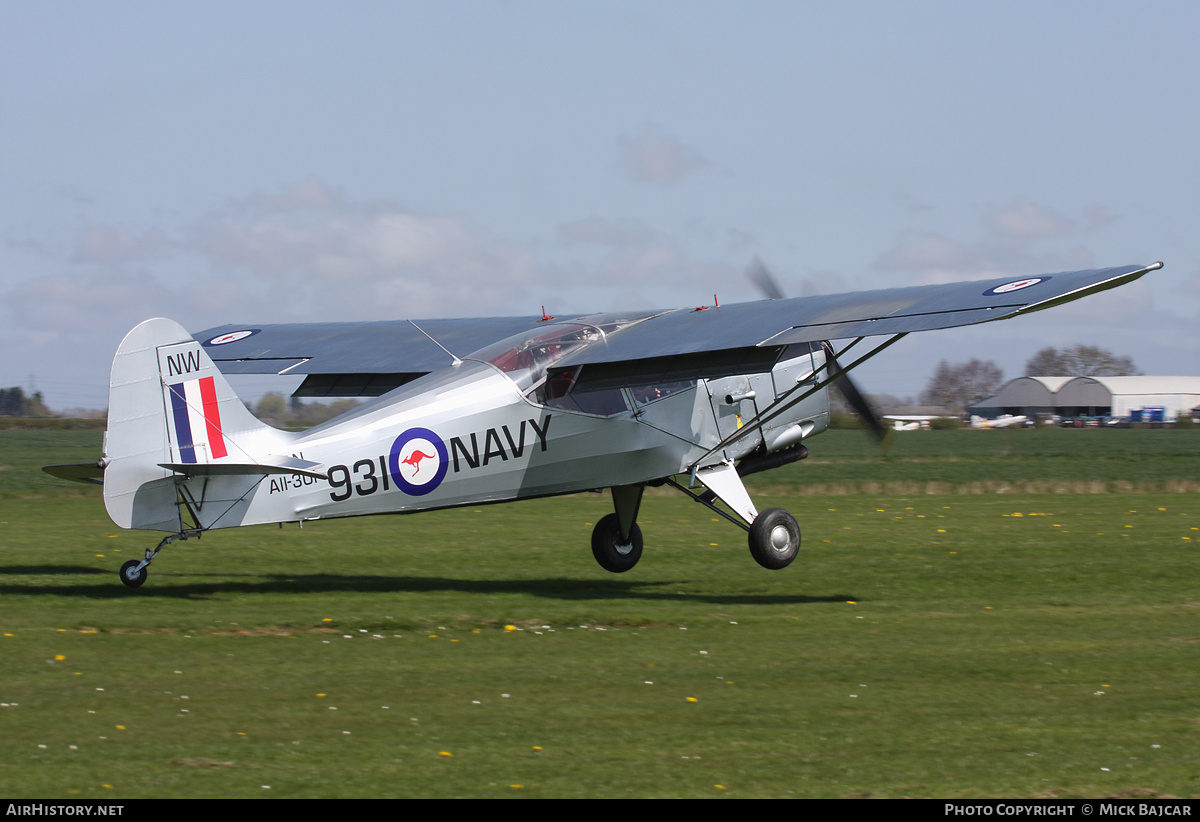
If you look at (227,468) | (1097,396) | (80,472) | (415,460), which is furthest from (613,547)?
(1097,396)

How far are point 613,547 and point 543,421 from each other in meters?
2.33

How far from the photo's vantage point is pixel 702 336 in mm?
10883

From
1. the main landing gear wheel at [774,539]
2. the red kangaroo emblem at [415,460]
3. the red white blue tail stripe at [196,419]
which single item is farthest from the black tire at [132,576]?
the main landing gear wheel at [774,539]

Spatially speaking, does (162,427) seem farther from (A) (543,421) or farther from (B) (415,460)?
(A) (543,421)

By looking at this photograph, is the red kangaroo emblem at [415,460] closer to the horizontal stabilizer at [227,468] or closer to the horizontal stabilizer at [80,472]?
the horizontal stabilizer at [227,468]

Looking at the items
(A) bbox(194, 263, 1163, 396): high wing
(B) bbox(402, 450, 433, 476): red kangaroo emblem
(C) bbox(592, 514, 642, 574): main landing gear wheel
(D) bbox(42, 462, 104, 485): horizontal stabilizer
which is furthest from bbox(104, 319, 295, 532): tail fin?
(C) bbox(592, 514, 642, 574): main landing gear wheel

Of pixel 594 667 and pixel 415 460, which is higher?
pixel 415 460

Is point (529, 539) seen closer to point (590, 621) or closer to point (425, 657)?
point (590, 621)

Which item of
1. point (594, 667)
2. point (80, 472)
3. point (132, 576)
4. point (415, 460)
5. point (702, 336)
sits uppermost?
point (702, 336)

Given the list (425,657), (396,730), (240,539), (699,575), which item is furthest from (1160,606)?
(240,539)

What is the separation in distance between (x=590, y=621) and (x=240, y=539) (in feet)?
26.4

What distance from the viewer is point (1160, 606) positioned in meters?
10.9

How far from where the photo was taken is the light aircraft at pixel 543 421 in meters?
9.63

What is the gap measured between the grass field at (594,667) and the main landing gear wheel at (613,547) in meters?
0.29
